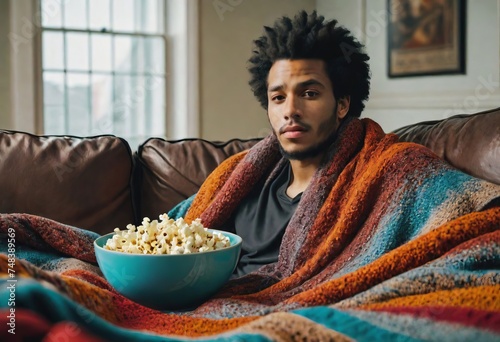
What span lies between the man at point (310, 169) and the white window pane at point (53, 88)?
198cm

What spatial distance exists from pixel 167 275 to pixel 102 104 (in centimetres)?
277

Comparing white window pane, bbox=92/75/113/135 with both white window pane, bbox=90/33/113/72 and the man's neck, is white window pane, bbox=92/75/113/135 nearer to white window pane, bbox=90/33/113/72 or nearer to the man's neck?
white window pane, bbox=90/33/113/72

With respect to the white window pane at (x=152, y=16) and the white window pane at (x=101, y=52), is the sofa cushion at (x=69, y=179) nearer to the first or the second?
the white window pane at (x=101, y=52)

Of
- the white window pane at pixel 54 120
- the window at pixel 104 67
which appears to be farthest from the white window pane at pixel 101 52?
the white window pane at pixel 54 120

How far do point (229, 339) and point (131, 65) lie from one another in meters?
3.22

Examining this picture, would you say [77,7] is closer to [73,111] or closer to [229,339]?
[73,111]

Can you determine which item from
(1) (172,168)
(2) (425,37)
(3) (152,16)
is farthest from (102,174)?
(2) (425,37)

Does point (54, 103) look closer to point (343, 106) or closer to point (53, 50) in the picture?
point (53, 50)

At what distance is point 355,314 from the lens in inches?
33.8

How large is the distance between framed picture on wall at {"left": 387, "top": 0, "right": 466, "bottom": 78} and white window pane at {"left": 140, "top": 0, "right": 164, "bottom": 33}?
4.73 ft

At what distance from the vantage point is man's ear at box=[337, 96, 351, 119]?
5.64 ft

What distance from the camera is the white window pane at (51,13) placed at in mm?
3425

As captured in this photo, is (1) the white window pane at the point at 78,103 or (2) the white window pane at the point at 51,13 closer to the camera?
(2) the white window pane at the point at 51,13

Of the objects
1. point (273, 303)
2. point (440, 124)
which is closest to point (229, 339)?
point (273, 303)
